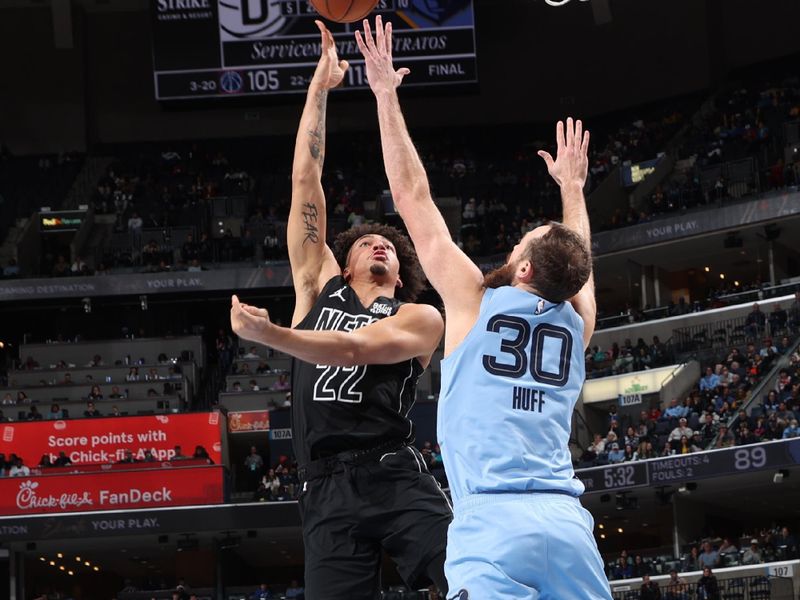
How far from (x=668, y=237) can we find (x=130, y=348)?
615 inches

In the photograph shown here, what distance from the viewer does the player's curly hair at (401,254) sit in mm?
6359

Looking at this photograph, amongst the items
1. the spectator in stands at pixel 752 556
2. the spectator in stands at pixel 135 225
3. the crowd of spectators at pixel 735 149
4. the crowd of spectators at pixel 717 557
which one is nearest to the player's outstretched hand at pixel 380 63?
the crowd of spectators at pixel 717 557

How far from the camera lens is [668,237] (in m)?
34.5

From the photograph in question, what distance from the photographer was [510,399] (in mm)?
4199

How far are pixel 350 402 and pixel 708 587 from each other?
60.0 ft

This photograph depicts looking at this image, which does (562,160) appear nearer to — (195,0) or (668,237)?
(668,237)

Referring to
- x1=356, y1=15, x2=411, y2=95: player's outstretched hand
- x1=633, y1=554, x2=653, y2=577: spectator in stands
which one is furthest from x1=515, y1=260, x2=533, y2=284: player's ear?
x1=633, y1=554, x2=653, y2=577: spectator in stands

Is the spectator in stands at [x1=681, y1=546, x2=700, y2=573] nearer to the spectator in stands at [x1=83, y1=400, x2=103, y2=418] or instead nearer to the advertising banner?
the advertising banner

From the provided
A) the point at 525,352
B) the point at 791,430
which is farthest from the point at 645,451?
the point at 525,352

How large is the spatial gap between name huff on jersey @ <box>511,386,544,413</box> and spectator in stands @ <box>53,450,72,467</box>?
26716mm

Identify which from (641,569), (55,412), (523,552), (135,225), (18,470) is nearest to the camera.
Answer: (523,552)

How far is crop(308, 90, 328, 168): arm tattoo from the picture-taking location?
22.1ft

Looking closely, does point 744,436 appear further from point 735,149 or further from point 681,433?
point 735,149

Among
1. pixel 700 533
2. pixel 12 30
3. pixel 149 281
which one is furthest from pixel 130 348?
pixel 700 533
